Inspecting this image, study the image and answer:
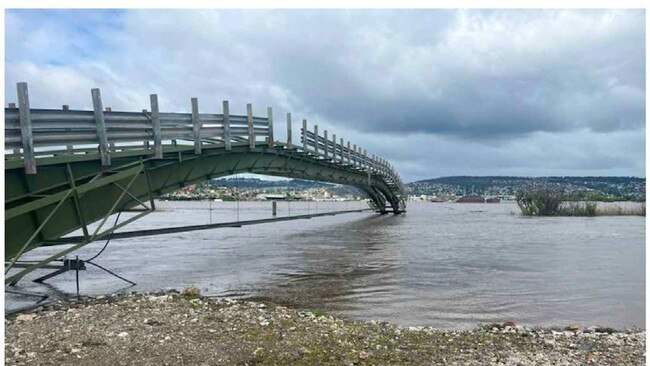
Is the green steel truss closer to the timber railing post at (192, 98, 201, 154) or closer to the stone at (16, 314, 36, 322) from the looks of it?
the timber railing post at (192, 98, 201, 154)

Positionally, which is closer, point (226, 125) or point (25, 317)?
point (25, 317)

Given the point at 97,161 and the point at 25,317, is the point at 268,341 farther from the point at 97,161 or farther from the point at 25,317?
the point at 97,161

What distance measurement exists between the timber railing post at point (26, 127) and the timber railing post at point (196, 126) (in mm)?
6187

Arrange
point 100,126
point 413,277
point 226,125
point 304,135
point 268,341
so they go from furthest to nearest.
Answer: point 304,135 → point 226,125 → point 413,277 → point 100,126 → point 268,341

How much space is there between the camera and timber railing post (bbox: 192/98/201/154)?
1702cm

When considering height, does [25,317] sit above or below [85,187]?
below

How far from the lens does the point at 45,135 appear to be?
38.6 ft

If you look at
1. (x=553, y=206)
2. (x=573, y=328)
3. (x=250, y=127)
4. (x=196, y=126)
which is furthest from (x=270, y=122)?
(x=553, y=206)

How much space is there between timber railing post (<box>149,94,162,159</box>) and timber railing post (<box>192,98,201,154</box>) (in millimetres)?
1903

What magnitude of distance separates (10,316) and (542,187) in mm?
80597

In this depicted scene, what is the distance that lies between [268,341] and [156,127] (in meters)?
8.65

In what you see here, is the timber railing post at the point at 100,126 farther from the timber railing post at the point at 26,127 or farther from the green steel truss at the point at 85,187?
the timber railing post at the point at 26,127

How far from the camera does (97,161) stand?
13.5 m

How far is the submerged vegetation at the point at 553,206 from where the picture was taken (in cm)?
7488
